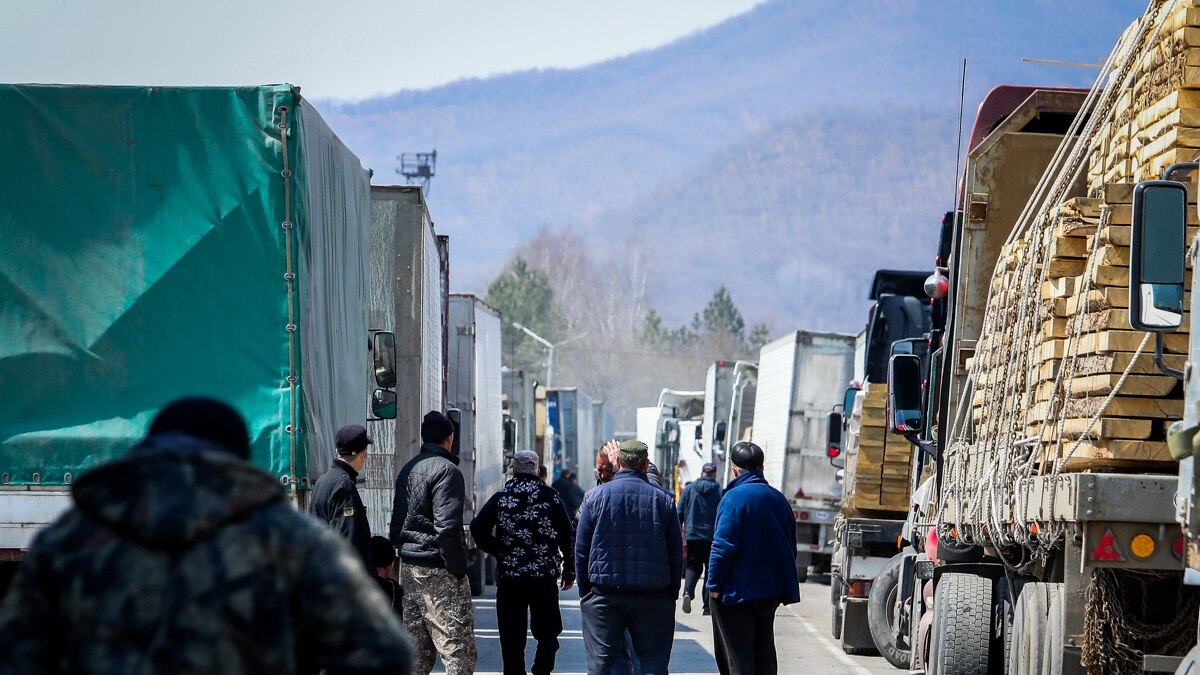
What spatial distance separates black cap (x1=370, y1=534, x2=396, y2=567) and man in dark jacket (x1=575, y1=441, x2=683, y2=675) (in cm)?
174

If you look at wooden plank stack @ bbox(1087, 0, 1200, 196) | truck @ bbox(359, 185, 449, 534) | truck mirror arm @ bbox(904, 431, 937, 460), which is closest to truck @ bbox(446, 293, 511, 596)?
truck @ bbox(359, 185, 449, 534)

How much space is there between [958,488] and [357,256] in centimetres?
411

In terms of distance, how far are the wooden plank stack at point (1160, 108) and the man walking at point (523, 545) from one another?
429cm

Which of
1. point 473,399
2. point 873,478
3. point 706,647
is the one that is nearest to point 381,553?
point 706,647

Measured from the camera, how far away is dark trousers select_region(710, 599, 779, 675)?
10.2 meters

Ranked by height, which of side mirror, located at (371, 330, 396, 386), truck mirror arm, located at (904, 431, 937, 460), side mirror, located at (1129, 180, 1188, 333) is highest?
side mirror, located at (1129, 180, 1188, 333)

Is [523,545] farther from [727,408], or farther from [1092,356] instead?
[727,408]

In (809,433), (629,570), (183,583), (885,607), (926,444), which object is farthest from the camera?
(809,433)

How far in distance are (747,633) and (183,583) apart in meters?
7.14

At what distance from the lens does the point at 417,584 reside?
10.6 m

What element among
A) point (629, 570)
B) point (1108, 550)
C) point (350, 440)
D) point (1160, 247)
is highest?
point (1160, 247)

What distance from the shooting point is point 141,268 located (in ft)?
27.6

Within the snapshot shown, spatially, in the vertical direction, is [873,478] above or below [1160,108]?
below

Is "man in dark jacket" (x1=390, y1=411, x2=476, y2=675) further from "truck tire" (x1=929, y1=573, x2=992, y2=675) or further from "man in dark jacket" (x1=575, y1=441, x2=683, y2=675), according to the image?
"truck tire" (x1=929, y1=573, x2=992, y2=675)
